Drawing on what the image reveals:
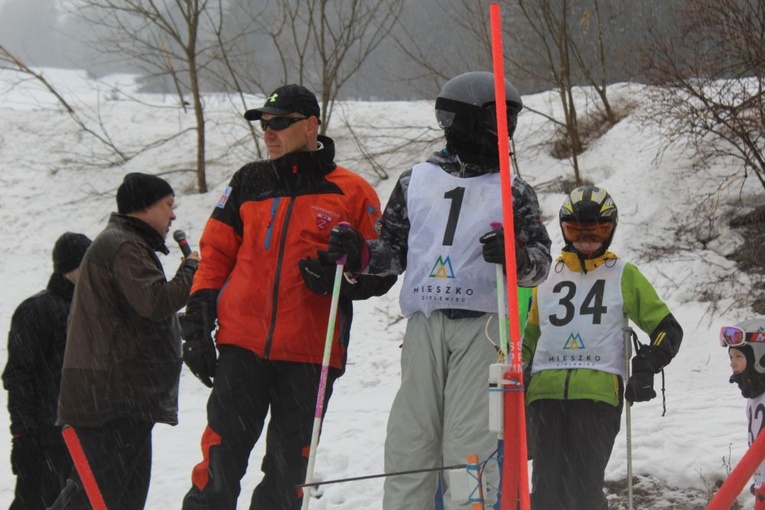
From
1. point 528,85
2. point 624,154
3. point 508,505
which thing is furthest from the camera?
point 528,85

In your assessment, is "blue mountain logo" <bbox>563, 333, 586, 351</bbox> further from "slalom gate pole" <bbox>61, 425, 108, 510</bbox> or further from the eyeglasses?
"slalom gate pole" <bbox>61, 425, 108, 510</bbox>

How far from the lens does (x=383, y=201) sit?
15266mm

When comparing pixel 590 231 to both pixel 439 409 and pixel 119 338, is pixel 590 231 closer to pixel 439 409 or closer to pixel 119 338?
pixel 439 409

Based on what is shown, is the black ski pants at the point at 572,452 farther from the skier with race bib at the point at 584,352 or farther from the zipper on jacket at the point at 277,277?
the zipper on jacket at the point at 277,277

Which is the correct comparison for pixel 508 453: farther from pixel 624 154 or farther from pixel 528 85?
pixel 528 85

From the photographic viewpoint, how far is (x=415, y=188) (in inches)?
137

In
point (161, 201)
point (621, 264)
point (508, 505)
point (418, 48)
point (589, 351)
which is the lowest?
point (508, 505)

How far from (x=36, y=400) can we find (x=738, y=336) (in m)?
3.73

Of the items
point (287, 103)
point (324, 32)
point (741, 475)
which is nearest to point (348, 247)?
point (287, 103)

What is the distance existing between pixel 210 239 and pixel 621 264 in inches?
78.4

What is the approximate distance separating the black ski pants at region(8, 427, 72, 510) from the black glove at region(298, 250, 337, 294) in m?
2.07

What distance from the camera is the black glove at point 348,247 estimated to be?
11.1ft

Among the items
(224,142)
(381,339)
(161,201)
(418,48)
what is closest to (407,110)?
(418,48)

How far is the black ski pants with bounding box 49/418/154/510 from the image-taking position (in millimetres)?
3895
